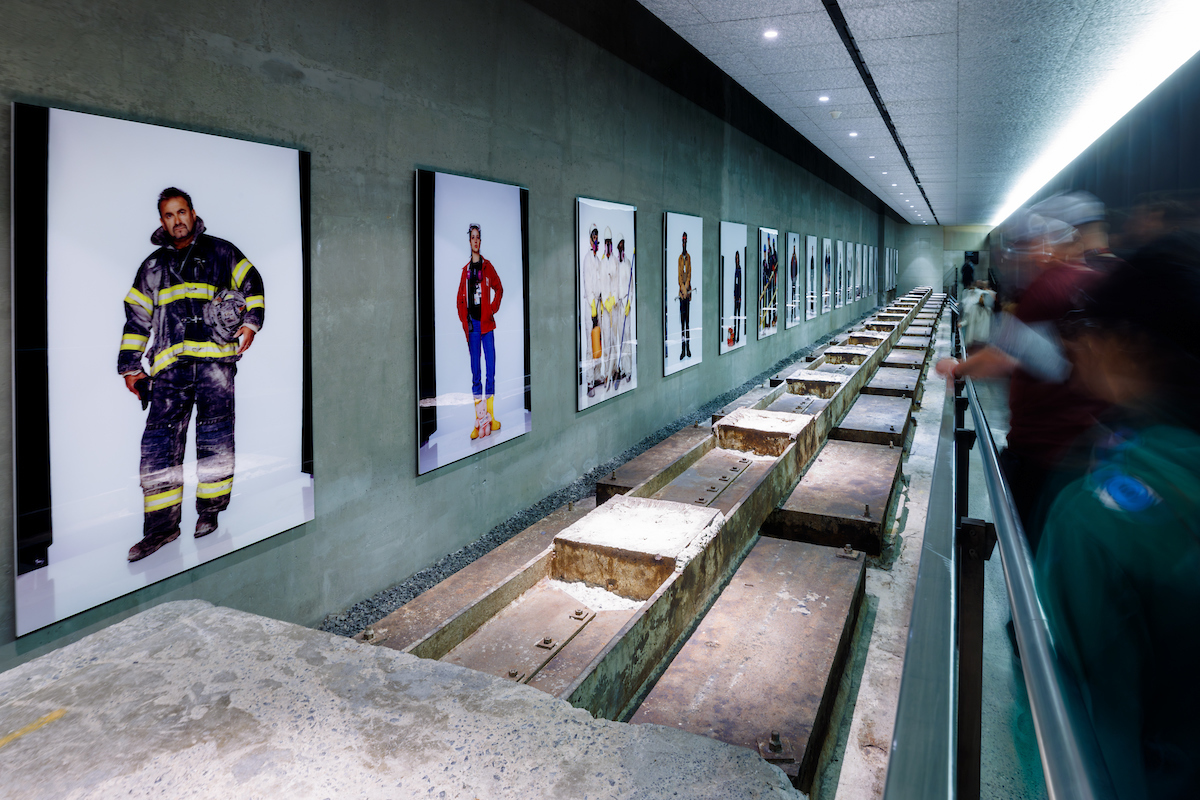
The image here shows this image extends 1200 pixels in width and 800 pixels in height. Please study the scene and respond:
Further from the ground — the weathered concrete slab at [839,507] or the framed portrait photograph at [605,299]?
the framed portrait photograph at [605,299]

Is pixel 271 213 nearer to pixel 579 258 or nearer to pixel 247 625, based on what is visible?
pixel 247 625

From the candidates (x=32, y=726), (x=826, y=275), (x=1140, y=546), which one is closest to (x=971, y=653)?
(x=1140, y=546)

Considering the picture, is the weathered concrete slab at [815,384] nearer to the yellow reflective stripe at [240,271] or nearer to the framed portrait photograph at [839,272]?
the yellow reflective stripe at [240,271]

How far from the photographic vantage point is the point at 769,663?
302 centimetres

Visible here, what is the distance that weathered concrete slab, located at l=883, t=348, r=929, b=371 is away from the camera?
1217cm

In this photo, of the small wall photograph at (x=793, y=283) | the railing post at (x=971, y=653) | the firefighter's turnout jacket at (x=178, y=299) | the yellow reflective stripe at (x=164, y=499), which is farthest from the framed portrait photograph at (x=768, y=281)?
the railing post at (x=971, y=653)

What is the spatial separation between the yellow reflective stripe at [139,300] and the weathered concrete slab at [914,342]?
13806mm

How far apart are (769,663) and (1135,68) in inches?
343

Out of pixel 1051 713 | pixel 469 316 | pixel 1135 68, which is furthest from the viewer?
pixel 1135 68

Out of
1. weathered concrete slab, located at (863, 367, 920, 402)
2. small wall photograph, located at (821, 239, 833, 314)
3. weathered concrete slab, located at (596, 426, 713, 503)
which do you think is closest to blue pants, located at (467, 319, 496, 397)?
weathered concrete slab, located at (596, 426, 713, 503)

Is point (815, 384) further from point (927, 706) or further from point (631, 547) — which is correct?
point (927, 706)

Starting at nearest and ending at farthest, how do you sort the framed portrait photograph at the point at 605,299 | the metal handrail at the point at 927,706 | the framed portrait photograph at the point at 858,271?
1. the metal handrail at the point at 927,706
2. the framed portrait photograph at the point at 605,299
3. the framed portrait photograph at the point at 858,271

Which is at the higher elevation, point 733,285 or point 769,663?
point 733,285

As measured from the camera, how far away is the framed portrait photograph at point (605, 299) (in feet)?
21.8
